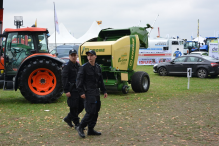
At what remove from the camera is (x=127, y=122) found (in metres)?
8.06

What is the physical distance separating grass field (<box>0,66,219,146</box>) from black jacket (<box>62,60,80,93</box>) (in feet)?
3.37

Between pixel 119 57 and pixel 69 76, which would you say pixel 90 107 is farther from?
pixel 119 57

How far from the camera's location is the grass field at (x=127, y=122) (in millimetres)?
6414

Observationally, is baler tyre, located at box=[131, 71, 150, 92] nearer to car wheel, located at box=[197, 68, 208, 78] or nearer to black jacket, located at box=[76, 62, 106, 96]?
black jacket, located at box=[76, 62, 106, 96]

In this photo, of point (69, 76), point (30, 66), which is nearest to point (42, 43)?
point (30, 66)

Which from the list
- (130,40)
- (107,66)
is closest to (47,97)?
(107,66)

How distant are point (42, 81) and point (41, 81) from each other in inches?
1.4

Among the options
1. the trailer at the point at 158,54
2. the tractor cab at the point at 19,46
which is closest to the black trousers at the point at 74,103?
the tractor cab at the point at 19,46

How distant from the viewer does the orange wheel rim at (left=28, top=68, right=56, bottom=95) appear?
35.9 feet

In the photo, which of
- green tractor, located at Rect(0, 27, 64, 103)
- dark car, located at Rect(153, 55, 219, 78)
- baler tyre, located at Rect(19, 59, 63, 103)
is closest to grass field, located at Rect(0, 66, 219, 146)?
baler tyre, located at Rect(19, 59, 63, 103)

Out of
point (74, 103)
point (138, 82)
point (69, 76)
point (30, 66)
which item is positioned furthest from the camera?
point (138, 82)

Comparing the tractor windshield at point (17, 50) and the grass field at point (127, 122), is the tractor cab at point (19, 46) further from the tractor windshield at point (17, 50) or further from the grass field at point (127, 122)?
the grass field at point (127, 122)

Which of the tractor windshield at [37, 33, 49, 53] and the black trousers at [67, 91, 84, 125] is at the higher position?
the tractor windshield at [37, 33, 49, 53]

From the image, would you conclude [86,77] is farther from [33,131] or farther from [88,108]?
[33,131]
